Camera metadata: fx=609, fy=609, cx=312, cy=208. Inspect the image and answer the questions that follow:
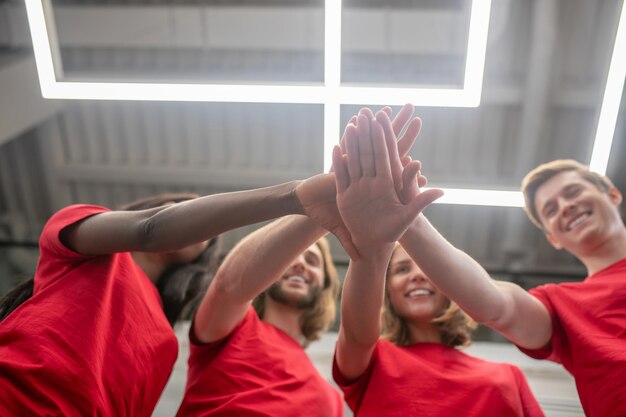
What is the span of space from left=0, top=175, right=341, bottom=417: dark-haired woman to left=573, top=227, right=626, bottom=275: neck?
0.86 metres

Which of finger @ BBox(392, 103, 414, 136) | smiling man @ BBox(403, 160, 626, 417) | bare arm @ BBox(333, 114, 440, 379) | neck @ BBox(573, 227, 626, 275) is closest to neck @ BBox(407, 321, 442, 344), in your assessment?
smiling man @ BBox(403, 160, 626, 417)

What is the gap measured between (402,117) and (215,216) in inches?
16.2

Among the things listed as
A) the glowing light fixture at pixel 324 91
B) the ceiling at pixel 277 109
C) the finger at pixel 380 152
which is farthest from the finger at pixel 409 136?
the ceiling at pixel 277 109

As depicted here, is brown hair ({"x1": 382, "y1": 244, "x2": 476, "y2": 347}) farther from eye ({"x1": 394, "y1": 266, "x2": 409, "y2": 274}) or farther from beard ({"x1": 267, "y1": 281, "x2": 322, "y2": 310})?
beard ({"x1": 267, "y1": 281, "x2": 322, "y2": 310})

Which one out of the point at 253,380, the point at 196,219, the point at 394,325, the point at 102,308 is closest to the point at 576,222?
the point at 394,325

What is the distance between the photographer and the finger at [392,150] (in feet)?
3.66

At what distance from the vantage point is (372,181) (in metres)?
1.10

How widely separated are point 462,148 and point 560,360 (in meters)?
1.63

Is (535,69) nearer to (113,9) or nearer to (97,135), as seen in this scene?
(113,9)

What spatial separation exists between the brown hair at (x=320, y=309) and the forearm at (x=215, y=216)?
2.30 feet

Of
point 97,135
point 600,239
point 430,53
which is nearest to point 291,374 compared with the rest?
point 600,239

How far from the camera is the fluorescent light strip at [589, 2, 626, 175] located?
4.76 feet

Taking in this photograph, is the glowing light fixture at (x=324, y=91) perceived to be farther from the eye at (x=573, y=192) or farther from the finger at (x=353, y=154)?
the finger at (x=353, y=154)

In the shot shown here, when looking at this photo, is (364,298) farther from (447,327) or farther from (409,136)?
(447,327)
